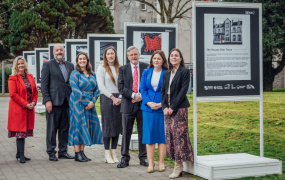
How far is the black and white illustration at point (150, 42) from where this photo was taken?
11.5 metres

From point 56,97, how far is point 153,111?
231 cm

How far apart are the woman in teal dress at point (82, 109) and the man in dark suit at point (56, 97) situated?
375 millimetres

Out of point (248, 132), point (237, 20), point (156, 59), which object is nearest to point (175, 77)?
point (156, 59)

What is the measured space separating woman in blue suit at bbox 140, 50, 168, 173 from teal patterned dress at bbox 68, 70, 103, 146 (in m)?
1.45

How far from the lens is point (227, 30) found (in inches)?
324

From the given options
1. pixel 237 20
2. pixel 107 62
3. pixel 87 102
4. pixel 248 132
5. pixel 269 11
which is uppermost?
pixel 269 11

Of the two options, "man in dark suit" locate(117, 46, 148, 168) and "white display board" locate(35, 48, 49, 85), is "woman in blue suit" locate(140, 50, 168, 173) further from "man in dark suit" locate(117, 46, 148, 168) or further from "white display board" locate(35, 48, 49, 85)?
"white display board" locate(35, 48, 49, 85)

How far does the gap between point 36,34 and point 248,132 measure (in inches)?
1354

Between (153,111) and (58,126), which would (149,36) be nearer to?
(58,126)

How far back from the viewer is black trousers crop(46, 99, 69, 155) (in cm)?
994

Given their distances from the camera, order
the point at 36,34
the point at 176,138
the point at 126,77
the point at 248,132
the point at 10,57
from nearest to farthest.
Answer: the point at 176,138, the point at 126,77, the point at 248,132, the point at 36,34, the point at 10,57

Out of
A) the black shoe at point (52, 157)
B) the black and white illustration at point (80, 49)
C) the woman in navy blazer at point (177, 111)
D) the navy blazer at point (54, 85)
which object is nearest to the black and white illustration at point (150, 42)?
the navy blazer at point (54, 85)

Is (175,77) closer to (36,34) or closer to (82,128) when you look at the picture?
(82,128)

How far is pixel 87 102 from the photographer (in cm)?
948
